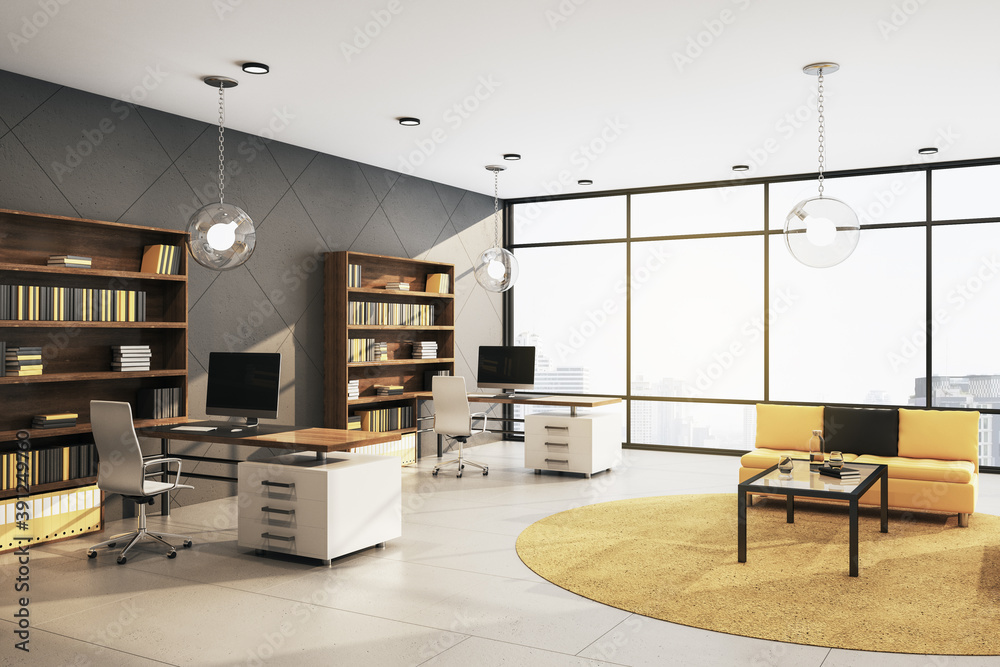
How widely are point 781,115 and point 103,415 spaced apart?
209 inches

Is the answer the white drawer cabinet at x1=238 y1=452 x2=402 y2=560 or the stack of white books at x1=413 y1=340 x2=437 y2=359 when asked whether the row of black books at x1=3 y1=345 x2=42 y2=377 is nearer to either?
the white drawer cabinet at x1=238 y1=452 x2=402 y2=560

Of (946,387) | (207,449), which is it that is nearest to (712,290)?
(946,387)

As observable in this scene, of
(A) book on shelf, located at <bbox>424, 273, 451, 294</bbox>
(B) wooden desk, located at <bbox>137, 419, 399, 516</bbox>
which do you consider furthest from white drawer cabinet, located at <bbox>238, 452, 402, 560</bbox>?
(A) book on shelf, located at <bbox>424, 273, 451, 294</bbox>

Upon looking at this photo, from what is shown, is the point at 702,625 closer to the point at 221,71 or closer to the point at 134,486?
the point at 134,486

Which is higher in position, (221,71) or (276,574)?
(221,71)

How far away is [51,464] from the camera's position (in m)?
5.18

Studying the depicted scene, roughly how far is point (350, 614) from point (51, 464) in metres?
2.61

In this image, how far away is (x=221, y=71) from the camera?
207 inches

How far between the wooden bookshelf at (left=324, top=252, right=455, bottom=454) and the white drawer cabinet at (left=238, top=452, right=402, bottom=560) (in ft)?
8.40

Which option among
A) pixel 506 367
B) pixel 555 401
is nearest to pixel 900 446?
pixel 555 401

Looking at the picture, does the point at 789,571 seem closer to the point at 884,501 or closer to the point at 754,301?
the point at 884,501

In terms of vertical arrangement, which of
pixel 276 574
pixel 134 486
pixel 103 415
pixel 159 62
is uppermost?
pixel 159 62

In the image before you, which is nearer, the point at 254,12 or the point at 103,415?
the point at 254,12

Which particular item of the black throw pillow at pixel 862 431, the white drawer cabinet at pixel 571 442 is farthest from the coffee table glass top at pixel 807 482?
the white drawer cabinet at pixel 571 442
